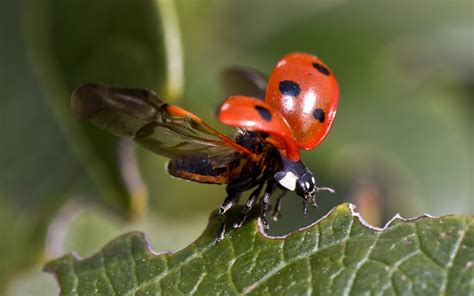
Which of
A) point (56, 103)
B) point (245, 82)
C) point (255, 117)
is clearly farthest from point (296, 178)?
point (56, 103)

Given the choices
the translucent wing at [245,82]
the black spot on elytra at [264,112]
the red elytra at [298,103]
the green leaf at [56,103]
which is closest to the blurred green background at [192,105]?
the green leaf at [56,103]

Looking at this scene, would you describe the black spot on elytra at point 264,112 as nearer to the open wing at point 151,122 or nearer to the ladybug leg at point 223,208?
the open wing at point 151,122

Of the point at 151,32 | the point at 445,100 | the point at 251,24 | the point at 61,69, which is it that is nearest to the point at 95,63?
the point at 61,69

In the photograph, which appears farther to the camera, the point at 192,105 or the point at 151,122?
the point at 192,105

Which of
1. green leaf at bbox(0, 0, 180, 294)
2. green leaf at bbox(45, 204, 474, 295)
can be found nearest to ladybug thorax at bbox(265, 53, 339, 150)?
green leaf at bbox(45, 204, 474, 295)

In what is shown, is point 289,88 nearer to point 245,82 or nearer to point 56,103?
point 245,82

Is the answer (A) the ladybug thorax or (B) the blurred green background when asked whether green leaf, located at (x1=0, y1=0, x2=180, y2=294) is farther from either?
(A) the ladybug thorax
